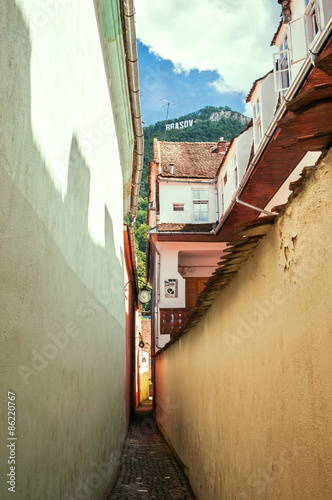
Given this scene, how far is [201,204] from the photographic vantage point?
733 inches

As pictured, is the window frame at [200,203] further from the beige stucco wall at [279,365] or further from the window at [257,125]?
the beige stucco wall at [279,365]

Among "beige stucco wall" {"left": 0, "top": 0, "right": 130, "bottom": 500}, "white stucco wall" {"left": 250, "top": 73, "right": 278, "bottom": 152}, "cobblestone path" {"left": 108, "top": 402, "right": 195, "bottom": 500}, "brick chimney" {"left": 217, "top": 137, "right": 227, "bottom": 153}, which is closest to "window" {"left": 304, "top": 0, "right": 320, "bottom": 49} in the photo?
"white stucco wall" {"left": 250, "top": 73, "right": 278, "bottom": 152}

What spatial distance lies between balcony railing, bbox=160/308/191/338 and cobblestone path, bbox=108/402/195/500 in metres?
3.88

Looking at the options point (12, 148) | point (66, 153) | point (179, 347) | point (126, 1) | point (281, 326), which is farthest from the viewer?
point (179, 347)

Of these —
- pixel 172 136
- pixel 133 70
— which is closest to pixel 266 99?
pixel 133 70

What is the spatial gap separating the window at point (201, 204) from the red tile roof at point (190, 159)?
0.67 metres

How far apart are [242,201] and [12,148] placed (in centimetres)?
855

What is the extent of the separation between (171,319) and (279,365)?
13.6 metres

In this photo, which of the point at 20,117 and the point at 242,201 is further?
the point at 242,201

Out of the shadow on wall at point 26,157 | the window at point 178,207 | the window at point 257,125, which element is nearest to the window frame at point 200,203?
the window at point 178,207

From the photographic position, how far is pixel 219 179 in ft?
60.4

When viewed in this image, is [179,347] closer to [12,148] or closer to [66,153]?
[66,153]

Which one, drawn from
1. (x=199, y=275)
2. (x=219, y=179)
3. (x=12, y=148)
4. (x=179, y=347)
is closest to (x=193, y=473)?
(x=179, y=347)

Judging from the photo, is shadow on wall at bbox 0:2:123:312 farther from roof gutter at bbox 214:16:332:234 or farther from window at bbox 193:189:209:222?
window at bbox 193:189:209:222
